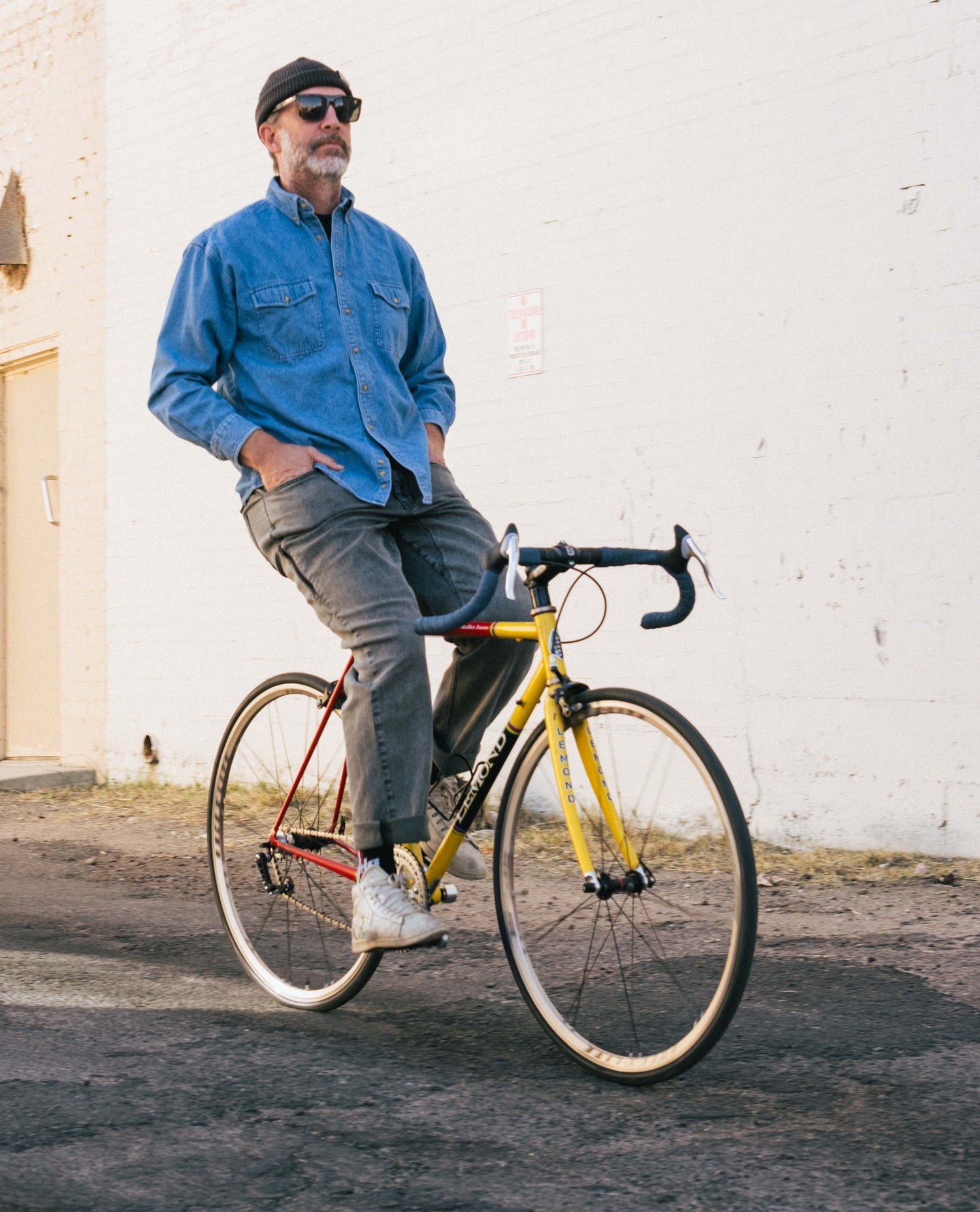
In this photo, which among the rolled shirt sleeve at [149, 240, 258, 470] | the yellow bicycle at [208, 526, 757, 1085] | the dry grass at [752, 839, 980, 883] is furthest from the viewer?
the dry grass at [752, 839, 980, 883]

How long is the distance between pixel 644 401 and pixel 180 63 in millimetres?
4290

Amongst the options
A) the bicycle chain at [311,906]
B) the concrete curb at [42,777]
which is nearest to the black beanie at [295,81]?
the bicycle chain at [311,906]

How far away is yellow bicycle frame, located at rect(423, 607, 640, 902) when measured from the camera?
117 inches

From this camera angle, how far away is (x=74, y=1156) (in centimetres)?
258

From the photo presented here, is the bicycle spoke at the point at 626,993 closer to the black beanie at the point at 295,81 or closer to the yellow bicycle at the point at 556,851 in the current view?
the yellow bicycle at the point at 556,851

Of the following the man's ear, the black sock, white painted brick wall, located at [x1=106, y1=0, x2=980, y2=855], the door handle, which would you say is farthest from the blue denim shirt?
the door handle

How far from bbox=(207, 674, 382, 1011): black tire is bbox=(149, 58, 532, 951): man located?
12.6 inches

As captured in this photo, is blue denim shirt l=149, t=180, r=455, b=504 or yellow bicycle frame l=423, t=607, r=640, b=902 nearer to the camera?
yellow bicycle frame l=423, t=607, r=640, b=902

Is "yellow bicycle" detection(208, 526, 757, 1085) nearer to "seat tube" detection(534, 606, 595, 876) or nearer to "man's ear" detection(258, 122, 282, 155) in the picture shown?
"seat tube" detection(534, 606, 595, 876)

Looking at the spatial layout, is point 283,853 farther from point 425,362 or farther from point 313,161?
point 313,161

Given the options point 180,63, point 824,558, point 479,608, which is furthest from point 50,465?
point 479,608

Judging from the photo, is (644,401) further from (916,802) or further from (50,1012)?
(50,1012)

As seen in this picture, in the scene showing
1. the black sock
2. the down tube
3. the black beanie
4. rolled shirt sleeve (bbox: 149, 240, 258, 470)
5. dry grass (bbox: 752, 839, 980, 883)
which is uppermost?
the black beanie

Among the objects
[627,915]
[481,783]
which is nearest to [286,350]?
[481,783]
